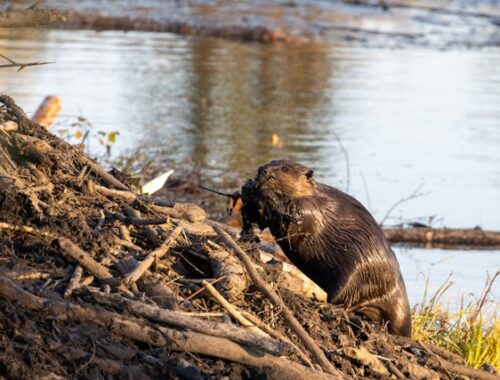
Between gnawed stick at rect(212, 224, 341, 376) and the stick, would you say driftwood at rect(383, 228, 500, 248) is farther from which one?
gnawed stick at rect(212, 224, 341, 376)

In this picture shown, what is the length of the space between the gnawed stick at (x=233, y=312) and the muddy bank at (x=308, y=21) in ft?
58.0

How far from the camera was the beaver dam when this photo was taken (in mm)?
4180

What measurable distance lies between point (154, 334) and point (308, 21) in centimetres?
2192

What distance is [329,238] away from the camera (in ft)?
17.6

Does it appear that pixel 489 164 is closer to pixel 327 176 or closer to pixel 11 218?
pixel 327 176

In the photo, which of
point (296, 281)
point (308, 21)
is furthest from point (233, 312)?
point (308, 21)

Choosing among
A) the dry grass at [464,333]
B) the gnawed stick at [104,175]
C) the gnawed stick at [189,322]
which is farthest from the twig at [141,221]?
the dry grass at [464,333]

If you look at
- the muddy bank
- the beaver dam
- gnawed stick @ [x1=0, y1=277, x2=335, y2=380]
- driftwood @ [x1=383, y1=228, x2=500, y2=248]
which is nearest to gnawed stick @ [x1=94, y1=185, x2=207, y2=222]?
the beaver dam

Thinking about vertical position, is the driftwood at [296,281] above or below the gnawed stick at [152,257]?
below

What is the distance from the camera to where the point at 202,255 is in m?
4.98

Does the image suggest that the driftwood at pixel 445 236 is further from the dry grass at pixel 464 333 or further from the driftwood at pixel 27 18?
the driftwood at pixel 27 18

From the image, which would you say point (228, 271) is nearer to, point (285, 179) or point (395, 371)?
point (285, 179)

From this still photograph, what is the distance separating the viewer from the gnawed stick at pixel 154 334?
421 centimetres

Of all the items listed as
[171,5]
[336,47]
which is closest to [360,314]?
[336,47]
